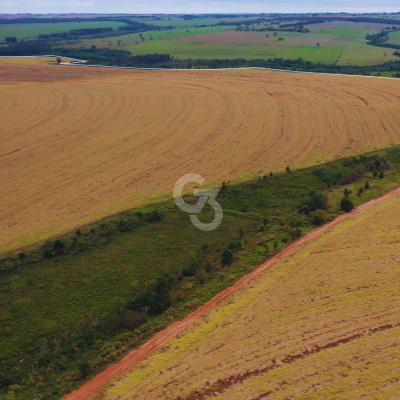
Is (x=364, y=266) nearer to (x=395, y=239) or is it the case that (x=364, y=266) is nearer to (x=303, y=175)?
(x=395, y=239)

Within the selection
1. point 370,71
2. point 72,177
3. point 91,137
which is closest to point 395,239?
point 72,177

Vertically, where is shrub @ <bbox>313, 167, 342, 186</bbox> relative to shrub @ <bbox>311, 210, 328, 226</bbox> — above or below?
above

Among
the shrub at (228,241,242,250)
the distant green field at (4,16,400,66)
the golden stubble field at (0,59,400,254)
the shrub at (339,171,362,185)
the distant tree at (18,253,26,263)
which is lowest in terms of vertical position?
the distant tree at (18,253,26,263)

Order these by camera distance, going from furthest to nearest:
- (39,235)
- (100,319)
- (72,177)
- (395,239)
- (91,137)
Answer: (91,137)
(72,177)
(39,235)
(395,239)
(100,319)

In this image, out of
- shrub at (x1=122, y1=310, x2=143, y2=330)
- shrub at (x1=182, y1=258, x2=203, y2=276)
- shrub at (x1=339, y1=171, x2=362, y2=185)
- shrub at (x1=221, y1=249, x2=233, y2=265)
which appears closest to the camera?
shrub at (x1=122, y1=310, x2=143, y2=330)

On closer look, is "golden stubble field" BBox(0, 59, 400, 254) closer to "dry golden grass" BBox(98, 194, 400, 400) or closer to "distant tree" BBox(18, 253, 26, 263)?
"distant tree" BBox(18, 253, 26, 263)

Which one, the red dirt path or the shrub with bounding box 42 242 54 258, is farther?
the shrub with bounding box 42 242 54 258

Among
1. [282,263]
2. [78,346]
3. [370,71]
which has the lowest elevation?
[78,346]
